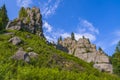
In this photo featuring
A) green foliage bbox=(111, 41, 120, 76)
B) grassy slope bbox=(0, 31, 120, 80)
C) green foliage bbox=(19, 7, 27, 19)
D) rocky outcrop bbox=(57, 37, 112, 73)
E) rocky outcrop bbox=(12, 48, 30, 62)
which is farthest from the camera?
green foliage bbox=(19, 7, 27, 19)

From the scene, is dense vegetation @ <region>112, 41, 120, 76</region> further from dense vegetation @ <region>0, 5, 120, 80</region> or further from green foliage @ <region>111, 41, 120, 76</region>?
dense vegetation @ <region>0, 5, 120, 80</region>

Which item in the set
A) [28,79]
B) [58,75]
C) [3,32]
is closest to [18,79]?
[28,79]

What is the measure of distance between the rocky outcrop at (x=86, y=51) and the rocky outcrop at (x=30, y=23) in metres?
18.0

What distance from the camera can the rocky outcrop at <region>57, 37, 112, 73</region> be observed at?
419ft

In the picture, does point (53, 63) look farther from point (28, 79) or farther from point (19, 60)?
point (28, 79)

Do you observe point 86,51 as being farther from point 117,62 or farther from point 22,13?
point 117,62

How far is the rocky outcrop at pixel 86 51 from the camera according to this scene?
128 meters

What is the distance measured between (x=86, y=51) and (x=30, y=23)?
105 feet

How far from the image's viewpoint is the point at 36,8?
153625mm

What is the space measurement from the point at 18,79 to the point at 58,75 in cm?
888

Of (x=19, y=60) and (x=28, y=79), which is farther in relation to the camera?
(x=19, y=60)

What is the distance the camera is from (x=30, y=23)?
136 m

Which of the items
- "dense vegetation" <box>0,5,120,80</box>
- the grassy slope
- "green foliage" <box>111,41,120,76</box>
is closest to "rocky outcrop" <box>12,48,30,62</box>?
"dense vegetation" <box>0,5,120,80</box>

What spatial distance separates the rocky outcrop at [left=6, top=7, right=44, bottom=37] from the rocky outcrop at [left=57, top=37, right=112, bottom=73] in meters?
18.0
